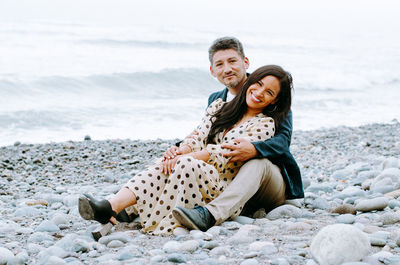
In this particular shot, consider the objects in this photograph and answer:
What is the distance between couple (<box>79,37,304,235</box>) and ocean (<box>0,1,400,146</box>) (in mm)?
6681

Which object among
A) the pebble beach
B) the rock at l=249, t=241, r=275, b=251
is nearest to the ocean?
the pebble beach

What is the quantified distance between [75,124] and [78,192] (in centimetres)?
670

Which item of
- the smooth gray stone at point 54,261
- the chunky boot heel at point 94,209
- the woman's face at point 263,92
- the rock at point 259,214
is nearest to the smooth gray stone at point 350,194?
the rock at point 259,214

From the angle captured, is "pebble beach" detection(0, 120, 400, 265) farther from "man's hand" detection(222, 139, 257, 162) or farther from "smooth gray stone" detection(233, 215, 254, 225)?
"man's hand" detection(222, 139, 257, 162)

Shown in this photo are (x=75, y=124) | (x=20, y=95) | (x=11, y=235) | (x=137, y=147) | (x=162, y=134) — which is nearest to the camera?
(x=11, y=235)

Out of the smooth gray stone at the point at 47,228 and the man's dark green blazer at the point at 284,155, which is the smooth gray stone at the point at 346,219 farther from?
the smooth gray stone at the point at 47,228

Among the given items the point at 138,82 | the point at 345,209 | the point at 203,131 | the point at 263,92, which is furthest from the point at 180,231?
the point at 138,82

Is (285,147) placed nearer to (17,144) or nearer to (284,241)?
(284,241)

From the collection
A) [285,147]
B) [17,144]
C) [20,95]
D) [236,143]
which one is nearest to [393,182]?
[285,147]

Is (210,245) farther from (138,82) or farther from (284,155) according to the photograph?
(138,82)

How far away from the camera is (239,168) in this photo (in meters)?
3.59

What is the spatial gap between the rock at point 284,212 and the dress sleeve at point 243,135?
509mm

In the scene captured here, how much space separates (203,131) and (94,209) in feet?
3.92

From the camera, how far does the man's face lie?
401 cm
